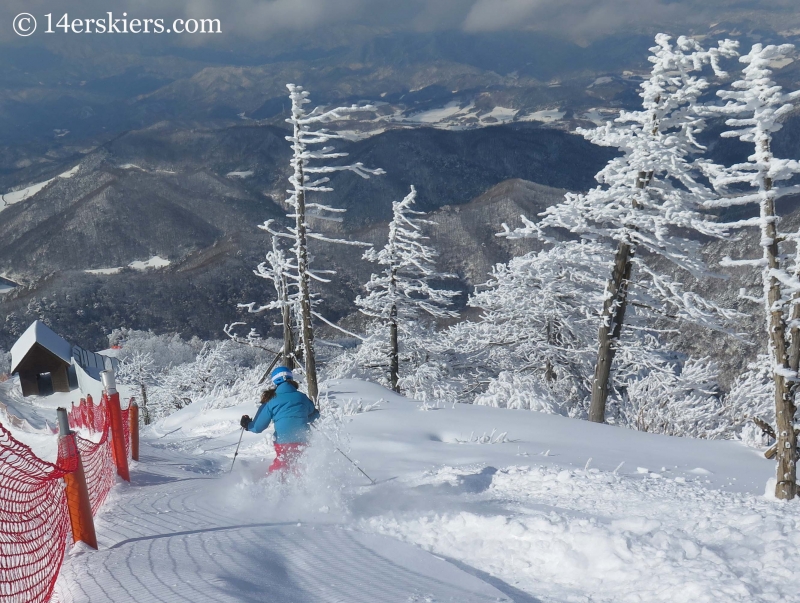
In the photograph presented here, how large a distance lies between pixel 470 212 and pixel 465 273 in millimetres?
31845

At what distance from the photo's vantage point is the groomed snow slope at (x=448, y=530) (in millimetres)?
4082

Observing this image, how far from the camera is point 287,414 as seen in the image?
23.4 feet

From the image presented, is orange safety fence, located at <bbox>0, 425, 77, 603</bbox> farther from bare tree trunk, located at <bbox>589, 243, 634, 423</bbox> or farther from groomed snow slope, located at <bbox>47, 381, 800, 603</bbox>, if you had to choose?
bare tree trunk, located at <bbox>589, 243, 634, 423</bbox>

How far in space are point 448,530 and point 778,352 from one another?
4.62 meters

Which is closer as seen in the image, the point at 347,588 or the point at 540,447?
the point at 347,588

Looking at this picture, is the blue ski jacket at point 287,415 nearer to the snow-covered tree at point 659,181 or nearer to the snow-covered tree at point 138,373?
the snow-covered tree at point 659,181

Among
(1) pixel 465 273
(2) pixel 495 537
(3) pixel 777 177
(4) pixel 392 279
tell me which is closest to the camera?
(2) pixel 495 537

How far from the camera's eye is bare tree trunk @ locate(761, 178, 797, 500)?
707 centimetres

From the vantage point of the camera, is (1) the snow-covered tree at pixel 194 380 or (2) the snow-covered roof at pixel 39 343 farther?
(1) the snow-covered tree at pixel 194 380

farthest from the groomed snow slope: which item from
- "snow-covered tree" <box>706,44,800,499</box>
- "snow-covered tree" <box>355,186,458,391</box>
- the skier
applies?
"snow-covered tree" <box>355,186,458,391</box>

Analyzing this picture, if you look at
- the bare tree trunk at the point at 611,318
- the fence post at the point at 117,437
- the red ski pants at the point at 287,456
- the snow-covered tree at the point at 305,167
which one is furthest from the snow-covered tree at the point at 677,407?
the fence post at the point at 117,437

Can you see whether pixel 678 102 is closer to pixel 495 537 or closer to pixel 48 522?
pixel 495 537

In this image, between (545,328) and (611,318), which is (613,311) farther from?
(545,328)

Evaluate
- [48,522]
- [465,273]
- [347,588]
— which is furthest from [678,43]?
[465,273]
